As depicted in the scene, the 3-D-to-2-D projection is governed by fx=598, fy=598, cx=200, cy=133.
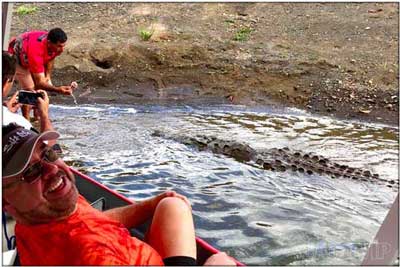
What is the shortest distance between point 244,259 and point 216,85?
6.42 metres

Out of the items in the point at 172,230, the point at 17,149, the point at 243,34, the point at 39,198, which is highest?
the point at 17,149

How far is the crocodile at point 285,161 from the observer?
6355 millimetres

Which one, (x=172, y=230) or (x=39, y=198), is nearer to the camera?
(x=39, y=198)

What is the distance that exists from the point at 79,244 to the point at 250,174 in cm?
441

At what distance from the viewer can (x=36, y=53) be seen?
22.0ft

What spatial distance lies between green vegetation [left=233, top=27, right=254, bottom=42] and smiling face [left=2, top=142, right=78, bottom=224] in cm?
999

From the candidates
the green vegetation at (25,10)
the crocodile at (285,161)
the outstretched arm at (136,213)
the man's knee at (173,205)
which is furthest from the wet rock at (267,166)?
the green vegetation at (25,10)

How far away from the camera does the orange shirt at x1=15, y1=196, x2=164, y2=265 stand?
2.07 m

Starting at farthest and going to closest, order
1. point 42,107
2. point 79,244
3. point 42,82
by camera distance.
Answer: point 42,82, point 42,107, point 79,244

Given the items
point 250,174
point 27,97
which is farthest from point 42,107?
point 250,174

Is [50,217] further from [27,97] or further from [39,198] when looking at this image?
[27,97]

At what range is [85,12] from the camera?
42.2ft

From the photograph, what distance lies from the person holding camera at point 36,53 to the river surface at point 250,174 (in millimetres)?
812

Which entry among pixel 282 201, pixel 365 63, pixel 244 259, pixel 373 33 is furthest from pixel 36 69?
pixel 373 33
